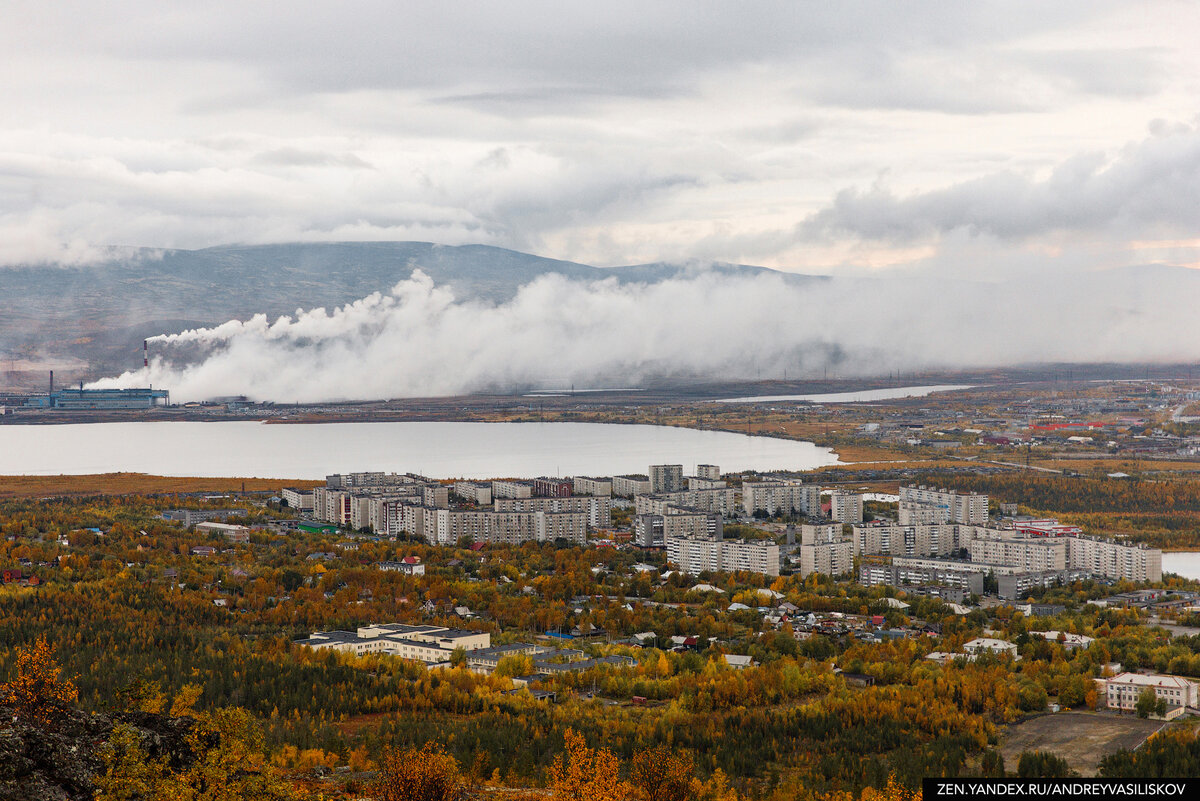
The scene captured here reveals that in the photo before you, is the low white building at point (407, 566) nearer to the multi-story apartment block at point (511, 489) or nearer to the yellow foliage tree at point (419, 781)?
the multi-story apartment block at point (511, 489)

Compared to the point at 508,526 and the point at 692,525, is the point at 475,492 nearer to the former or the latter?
the point at 508,526

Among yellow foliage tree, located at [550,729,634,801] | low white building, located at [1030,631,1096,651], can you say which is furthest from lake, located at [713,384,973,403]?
yellow foliage tree, located at [550,729,634,801]

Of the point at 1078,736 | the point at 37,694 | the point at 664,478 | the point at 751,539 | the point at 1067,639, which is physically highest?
the point at 37,694

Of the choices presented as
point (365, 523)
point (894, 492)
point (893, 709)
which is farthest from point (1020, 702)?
point (894, 492)

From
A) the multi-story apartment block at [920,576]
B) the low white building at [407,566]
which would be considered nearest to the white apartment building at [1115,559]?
the multi-story apartment block at [920,576]

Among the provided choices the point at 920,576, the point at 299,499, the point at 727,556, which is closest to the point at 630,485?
the point at 299,499

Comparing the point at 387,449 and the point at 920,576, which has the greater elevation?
the point at 387,449
